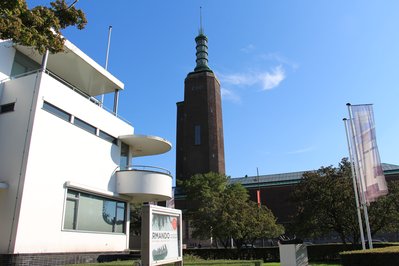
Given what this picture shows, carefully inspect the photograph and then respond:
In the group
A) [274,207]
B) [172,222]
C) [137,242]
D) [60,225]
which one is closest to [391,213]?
[137,242]

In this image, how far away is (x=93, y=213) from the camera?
19.2 meters

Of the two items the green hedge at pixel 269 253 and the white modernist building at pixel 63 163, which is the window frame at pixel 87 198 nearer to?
Result: the white modernist building at pixel 63 163

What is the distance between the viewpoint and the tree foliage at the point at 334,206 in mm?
28844

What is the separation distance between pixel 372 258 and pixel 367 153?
629cm

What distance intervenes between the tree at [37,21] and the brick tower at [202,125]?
5746cm

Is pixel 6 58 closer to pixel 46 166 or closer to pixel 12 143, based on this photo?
pixel 12 143

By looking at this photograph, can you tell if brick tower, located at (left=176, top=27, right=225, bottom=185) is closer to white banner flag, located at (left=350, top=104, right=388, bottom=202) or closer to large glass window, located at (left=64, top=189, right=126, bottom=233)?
large glass window, located at (left=64, top=189, right=126, bottom=233)

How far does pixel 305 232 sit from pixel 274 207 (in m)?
39.8

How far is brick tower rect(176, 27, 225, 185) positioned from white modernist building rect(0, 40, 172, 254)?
149 feet

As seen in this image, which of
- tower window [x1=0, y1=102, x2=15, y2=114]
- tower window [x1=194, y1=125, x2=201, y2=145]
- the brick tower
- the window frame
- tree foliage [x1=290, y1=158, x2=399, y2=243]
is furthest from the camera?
tower window [x1=194, y1=125, x2=201, y2=145]

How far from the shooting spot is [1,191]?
1509cm

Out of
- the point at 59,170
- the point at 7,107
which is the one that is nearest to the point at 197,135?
the point at 59,170

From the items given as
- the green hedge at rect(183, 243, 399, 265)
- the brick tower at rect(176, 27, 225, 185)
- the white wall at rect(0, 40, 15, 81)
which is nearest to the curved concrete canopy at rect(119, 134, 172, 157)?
the white wall at rect(0, 40, 15, 81)

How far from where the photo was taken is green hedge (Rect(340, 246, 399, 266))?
12.7 metres
